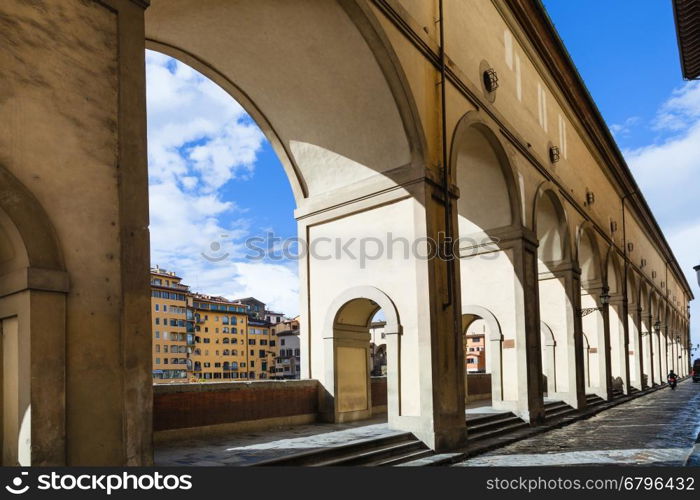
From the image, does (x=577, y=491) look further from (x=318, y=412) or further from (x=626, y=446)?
(x=318, y=412)

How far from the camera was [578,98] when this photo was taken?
76.1 feet

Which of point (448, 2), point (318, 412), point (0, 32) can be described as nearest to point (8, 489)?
point (0, 32)

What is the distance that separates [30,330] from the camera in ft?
15.4

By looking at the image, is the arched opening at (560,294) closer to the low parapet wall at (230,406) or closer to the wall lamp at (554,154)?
the wall lamp at (554,154)

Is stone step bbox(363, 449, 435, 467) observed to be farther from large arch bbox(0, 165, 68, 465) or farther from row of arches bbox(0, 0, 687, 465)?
large arch bbox(0, 165, 68, 465)

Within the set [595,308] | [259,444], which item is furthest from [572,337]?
[259,444]

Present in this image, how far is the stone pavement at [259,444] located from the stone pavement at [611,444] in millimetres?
2030

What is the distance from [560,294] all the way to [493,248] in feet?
16.2

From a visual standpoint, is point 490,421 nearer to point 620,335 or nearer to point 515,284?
point 515,284

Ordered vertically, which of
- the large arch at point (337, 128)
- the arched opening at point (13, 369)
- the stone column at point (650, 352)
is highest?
the large arch at point (337, 128)

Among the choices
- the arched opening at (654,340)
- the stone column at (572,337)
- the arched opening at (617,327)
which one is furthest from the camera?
the arched opening at (654,340)

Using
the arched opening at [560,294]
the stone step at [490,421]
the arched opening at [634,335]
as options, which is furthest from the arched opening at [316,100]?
the arched opening at [634,335]

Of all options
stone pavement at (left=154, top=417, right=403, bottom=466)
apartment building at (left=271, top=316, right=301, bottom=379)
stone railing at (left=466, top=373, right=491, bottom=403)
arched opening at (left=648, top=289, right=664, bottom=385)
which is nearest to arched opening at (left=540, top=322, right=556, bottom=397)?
stone railing at (left=466, top=373, right=491, bottom=403)

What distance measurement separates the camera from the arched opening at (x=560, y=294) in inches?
778
